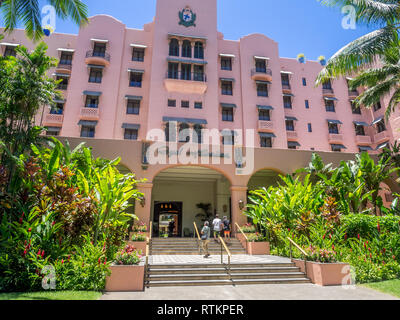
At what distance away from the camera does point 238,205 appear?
15.6 m

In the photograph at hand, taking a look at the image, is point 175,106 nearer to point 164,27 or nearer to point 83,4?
point 164,27

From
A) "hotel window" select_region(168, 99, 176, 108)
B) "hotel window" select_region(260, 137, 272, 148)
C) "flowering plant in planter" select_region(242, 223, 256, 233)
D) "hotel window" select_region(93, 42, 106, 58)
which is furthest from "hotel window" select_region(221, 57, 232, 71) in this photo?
"flowering plant in planter" select_region(242, 223, 256, 233)

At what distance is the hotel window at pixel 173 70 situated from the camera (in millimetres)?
22747

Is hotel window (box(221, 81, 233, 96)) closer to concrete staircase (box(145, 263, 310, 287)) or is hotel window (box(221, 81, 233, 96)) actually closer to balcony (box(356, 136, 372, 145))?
balcony (box(356, 136, 372, 145))

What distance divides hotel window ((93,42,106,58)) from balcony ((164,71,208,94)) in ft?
21.2

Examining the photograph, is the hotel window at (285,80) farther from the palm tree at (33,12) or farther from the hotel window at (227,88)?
the palm tree at (33,12)

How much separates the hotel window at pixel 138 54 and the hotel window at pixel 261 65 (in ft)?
36.3

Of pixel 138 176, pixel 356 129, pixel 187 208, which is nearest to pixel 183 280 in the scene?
pixel 138 176

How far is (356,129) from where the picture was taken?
28062mm

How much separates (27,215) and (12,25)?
22.1ft

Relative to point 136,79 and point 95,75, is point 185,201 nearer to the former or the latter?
point 136,79

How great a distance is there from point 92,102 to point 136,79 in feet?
14.3

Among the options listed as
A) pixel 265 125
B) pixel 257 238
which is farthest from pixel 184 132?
pixel 257 238
